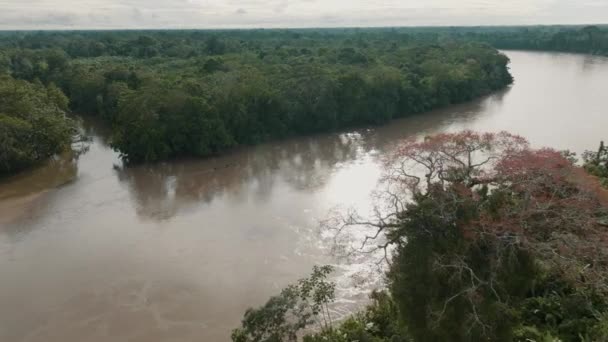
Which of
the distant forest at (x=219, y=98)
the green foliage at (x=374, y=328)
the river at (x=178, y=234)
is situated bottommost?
the river at (x=178, y=234)

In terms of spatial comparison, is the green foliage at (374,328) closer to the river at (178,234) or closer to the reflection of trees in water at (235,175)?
the river at (178,234)

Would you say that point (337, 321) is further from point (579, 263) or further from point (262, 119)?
point (262, 119)

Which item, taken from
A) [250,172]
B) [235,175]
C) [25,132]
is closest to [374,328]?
[235,175]

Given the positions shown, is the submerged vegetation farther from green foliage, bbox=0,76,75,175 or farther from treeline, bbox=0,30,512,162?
green foliage, bbox=0,76,75,175

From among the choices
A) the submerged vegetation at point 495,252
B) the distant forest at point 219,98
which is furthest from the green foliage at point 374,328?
the distant forest at point 219,98

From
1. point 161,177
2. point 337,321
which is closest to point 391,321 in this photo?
point 337,321

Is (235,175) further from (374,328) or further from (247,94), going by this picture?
(374,328)
